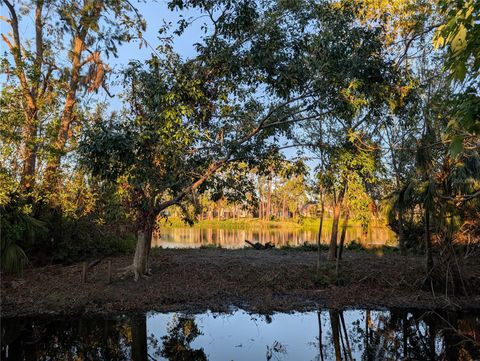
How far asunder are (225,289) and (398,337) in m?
5.31

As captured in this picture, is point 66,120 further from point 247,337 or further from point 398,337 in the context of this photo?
point 398,337

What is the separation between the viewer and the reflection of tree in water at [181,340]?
26.0ft

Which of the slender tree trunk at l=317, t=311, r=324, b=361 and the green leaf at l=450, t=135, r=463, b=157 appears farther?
the slender tree trunk at l=317, t=311, r=324, b=361

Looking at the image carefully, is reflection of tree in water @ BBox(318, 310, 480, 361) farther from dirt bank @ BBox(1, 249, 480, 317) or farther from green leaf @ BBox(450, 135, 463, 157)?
green leaf @ BBox(450, 135, 463, 157)

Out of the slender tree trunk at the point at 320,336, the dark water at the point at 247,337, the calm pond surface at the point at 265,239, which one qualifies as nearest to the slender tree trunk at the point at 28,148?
the dark water at the point at 247,337

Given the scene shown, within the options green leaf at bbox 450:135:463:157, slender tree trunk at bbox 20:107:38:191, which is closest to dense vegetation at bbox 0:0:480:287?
slender tree trunk at bbox 20:107:38:191

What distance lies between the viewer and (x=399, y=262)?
642 inches

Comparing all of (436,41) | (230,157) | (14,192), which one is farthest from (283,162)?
(436,41)

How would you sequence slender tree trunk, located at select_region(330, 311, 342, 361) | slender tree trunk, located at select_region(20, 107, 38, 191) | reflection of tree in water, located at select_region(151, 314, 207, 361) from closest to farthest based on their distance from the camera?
1. reflection of tree in water, located at select_region(151, 314, 207, 361)
2. slender tree trunk, located at select_region(330, 311, 342, 361)
3. slender tree trunk, located at select_region(20, 107, 38, 191)

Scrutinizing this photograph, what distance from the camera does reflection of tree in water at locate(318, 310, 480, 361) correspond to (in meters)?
8.07

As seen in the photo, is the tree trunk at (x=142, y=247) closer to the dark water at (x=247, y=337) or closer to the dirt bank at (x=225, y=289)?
the dirt bank at (x=225, y=289)

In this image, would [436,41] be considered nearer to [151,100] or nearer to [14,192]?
[151,100]

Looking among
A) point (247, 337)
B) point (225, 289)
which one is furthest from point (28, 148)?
point (247, 337)

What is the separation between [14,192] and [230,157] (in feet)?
21.7
